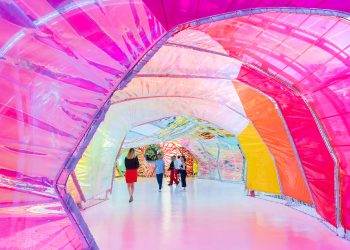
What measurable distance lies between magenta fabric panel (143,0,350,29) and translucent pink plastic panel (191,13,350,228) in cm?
67

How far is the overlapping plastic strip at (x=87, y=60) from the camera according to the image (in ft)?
12.7

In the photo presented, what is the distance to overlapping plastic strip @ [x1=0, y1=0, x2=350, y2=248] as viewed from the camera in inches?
152

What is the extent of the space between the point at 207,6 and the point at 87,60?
154 centimetres

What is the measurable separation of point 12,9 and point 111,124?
35.9 ft

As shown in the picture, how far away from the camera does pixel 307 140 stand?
928cm

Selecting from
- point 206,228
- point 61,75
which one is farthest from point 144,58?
point 206,228

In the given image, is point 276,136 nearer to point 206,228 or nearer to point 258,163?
point 258,163

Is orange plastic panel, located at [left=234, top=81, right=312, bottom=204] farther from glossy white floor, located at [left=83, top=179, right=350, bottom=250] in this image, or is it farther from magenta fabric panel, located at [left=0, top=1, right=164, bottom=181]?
magenta fabric panel, located at [left=0, top=1, right=164, bottom=181]

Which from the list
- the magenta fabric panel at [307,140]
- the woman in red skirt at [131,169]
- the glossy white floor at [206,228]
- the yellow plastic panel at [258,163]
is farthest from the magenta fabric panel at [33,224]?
the yellow plastic panel at [258,163]

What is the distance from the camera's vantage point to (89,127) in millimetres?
5867

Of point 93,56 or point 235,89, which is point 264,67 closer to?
point 235,89

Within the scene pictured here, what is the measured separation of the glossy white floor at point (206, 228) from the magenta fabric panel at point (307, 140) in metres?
0.57

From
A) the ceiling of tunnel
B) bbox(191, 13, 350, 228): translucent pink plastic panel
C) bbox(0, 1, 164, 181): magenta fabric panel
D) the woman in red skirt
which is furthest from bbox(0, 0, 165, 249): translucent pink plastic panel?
the ceiling of tunnel

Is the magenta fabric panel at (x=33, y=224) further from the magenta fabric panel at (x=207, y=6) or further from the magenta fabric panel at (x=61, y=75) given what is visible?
the magenta fabric panel at (x=207, y=6)
